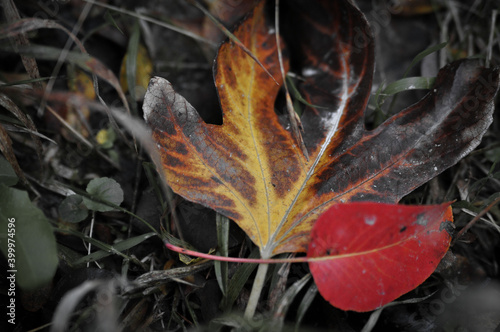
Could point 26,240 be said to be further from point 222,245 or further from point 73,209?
point 222,245

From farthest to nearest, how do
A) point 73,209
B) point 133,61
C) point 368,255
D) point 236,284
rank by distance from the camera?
point 133,61 < point 73,209 < point 236,284 < point 368,255

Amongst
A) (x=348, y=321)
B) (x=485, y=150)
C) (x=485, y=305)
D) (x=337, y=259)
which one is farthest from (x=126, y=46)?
(x=485, y=305)

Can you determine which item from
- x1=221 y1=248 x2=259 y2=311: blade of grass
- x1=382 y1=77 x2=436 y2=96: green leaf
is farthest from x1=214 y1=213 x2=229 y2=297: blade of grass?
x1=382 y1=77 x2=436 y2=96: green leaf

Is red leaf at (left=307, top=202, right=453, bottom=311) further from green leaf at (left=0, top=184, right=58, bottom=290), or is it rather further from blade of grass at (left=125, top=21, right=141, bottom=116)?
blade of grass at (left=125, top=21, right=141, bottom=116)

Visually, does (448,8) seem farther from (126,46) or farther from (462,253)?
(126,46)

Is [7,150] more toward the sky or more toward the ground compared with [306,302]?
more toward the sky

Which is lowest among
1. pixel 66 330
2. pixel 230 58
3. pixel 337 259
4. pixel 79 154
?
pixel 66 330

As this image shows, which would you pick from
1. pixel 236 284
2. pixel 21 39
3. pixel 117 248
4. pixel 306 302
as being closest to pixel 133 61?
pixel 21 39
